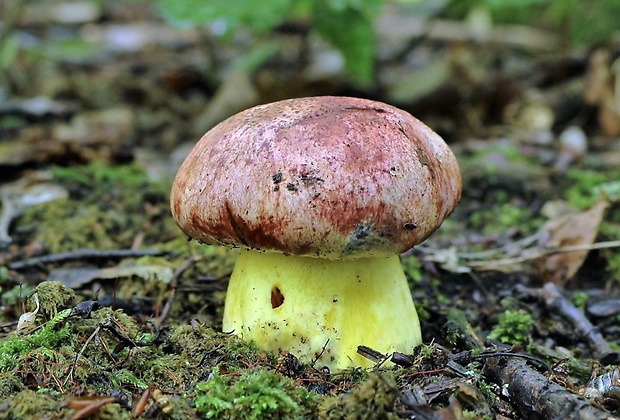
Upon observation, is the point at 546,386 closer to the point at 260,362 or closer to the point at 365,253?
the point at 365,253

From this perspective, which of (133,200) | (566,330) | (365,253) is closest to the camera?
(365,253)

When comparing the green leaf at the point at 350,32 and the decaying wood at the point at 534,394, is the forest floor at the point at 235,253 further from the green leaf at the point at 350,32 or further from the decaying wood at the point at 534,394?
the green leaf at the point at 350,32

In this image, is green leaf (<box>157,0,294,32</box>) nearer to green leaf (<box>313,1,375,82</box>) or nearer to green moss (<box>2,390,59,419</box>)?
green leaf (<box>313,1,375,82</box>)

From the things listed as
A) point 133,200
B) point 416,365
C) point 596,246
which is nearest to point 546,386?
point 416,365

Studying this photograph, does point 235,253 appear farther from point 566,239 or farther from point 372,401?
point 566,239

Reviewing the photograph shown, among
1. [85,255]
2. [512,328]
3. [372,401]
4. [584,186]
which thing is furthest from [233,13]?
[372,401]
